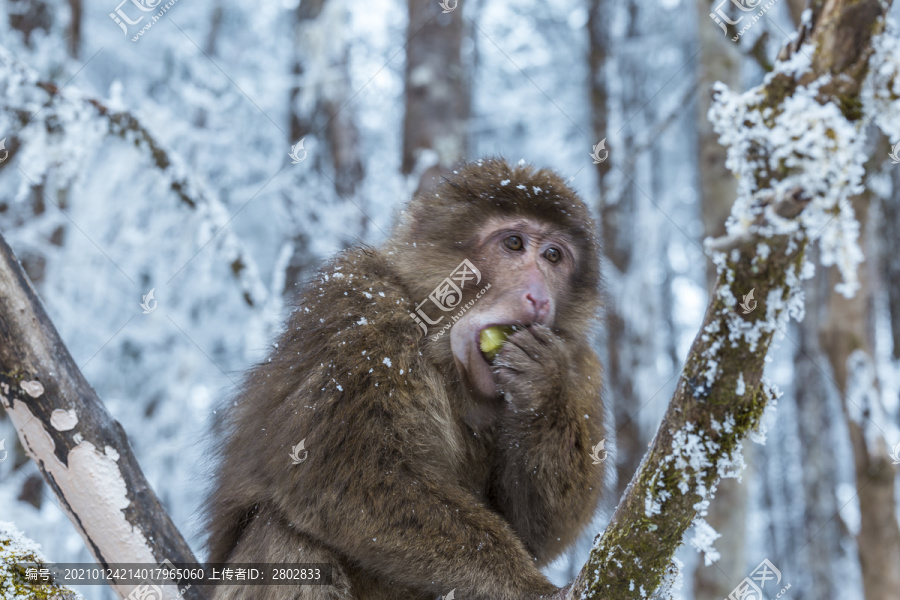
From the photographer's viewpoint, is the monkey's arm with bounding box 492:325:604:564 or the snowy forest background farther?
the snowy forest background

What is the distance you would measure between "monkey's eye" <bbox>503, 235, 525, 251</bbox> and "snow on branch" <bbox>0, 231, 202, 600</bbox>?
174 centimetres

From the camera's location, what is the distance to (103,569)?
2.94m

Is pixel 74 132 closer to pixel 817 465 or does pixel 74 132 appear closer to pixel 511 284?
pixel 511 284

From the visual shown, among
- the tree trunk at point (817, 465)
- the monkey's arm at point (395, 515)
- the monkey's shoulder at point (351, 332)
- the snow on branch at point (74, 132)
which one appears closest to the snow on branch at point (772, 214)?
the monkey's arm at point (395, 515)

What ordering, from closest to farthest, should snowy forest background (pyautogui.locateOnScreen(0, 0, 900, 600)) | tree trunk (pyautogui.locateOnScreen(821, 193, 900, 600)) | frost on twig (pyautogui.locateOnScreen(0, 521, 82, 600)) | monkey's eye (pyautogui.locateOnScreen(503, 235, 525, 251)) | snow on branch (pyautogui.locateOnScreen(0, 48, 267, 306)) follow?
1. frost on twig (pyautogui.locateOnScreen(0, 521, 82, 600))
2. monkey's eye (pyautogui.locateOnScreen(503, 235, 525, 251))
3. snow on branch (pyautogui.locateOnScreen(0, 48, 267, 306))
4. snowy forest background (pyautogui.locateOnScreen(0, 0, 900, 600))
5. tree trunk (pyautogui.locateOnScreen(821, 193, 900, 600))

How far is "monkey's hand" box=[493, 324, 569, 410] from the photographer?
9.35 ft

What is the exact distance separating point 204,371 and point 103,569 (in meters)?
5.36

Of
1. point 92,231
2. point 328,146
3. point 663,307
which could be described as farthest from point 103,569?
point 663,307

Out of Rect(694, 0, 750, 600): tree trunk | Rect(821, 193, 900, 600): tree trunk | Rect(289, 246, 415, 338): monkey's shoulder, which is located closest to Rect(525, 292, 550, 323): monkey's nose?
Rect(289, 246, 415, 338): monkey's shoulder

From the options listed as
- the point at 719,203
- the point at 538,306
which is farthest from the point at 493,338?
the point at 719,203

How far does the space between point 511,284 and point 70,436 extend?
69.8 inches

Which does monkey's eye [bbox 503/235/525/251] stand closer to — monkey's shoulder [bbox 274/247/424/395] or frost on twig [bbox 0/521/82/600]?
monkey's shoulder [bbox 274/247/424/395]

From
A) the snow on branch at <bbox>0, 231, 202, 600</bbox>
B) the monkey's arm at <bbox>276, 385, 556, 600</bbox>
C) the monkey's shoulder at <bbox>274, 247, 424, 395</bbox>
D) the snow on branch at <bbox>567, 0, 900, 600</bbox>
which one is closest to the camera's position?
the snow on branch at <bbox>567, 0, 900, 600</bbox>

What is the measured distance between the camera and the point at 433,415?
3.00 metres
